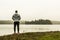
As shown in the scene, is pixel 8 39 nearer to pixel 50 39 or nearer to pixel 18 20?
pixel 50 39

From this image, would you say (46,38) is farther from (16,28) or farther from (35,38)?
(16,28)

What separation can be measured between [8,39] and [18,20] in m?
3.50

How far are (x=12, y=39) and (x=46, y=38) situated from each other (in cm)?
191

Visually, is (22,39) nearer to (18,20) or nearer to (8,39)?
(8,39)

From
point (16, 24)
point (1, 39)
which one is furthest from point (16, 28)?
point (1, 39)

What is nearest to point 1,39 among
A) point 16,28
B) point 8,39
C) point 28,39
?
point 8,39

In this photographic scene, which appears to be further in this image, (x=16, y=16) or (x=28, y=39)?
(x=16, y=16)

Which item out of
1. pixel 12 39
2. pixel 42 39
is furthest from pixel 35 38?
pixel 12 39

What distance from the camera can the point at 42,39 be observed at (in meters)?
13.2

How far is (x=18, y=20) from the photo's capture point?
16.7 meters

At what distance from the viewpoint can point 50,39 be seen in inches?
514

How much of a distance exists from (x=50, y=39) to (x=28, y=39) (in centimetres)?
122

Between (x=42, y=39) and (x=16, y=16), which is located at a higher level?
(x=16, y=16)

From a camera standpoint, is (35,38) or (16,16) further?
(16,16)
